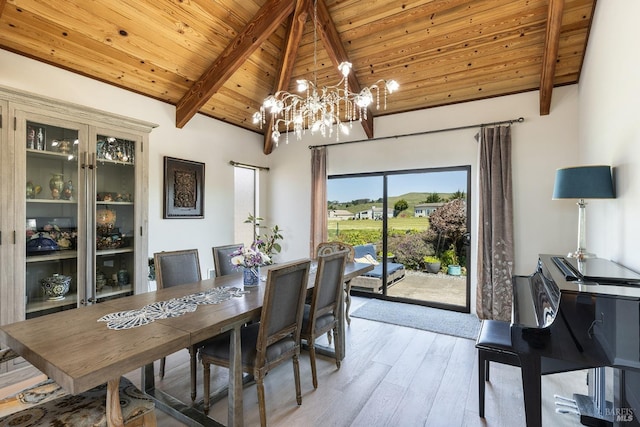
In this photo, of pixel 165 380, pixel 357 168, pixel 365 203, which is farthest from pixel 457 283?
pixel 165 380

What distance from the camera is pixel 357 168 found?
493 centimetres

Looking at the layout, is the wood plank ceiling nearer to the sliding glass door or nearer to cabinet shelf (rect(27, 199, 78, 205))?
the sliding glass door

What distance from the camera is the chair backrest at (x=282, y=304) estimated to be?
1865 millimetres

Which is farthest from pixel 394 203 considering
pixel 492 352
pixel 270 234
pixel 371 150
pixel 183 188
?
pixel 183 188

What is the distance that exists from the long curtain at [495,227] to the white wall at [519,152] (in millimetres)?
161

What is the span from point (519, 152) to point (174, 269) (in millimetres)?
4138

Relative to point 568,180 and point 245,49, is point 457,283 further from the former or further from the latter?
point 245,49

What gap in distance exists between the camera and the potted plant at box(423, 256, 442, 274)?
4.45 metres

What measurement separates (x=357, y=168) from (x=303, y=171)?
1.03 metres

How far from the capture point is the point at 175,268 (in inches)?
106

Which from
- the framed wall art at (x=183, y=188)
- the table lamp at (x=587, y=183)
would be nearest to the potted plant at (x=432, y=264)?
the table lamp at (x=587, y=183)

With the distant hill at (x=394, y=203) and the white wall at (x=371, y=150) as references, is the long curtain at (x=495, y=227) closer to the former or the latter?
the white wall at (x=371, y=150)

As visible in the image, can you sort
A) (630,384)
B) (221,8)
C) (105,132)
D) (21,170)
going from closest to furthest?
1. (630,384)
2. (21,170)
3. (105,132)
4. (221,8)

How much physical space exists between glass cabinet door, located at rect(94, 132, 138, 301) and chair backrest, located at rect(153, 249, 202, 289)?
0.71m
